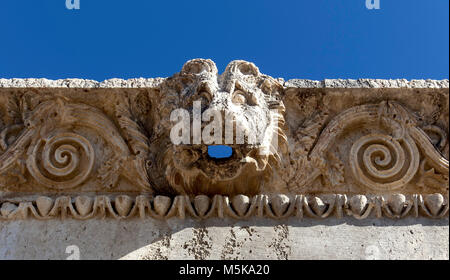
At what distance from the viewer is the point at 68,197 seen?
4.59 metres

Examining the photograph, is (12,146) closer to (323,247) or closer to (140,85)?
(140,85)

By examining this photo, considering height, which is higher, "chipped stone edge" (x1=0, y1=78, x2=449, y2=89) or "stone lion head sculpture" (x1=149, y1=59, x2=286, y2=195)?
"chipped stone edge" (x1=0, y1=78, x2=449, y2=89)

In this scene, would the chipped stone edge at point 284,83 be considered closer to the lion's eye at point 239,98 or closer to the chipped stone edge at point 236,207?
the lion's eye at point 239,98

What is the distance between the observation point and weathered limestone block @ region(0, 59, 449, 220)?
4.50m

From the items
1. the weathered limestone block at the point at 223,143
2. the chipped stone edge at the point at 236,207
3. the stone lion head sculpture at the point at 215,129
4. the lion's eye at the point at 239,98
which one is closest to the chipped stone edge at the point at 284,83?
the weathered limestone block at the point at 223,143

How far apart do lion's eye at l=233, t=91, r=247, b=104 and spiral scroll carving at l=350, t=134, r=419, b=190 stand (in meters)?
0.87

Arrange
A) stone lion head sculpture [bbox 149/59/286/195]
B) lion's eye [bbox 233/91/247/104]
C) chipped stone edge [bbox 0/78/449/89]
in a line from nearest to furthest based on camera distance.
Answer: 1. stone lion head sculpture [bbox 149/59/286/195]
2. lion's eye [bbox 233/91/247/104]
3. chipped stone edge [bbox 0/78/449/89]

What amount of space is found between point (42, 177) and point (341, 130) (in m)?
2.20

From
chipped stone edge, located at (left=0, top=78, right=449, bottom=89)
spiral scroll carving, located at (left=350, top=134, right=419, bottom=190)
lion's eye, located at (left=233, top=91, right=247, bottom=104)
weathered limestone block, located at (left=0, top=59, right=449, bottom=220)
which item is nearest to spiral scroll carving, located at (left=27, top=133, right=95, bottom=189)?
weathered limestone block, located at (left=0, top=59, right=449, bottom=220)

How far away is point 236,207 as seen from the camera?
4.51 metres

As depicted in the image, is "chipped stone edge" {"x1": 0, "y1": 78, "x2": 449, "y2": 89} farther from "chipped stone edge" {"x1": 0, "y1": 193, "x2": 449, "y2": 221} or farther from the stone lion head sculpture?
"chipped stone edge" {"x1": 0, "y1": 193, "x2": 449, "y2": 221}

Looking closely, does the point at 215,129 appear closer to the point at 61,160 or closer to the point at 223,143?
the point at 223,143

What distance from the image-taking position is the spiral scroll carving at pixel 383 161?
4695 millimetres
